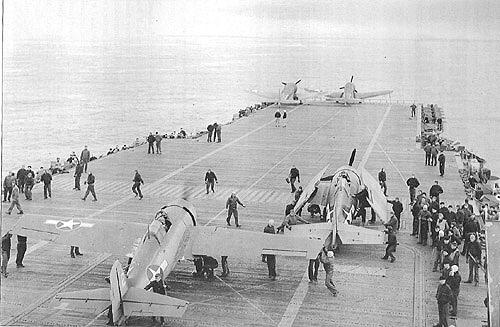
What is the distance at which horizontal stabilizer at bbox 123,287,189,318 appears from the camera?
31.4 ft

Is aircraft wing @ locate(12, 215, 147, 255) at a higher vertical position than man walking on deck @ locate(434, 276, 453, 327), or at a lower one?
higher

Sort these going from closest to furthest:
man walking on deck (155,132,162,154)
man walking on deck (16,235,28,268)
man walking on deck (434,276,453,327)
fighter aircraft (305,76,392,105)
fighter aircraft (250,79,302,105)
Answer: man walking on deck (434,276,453,327) < man walking on deck (16,235,28,268) < man walking on deck (155,132,162,154) < fighter aircraft (250,79,302,105) < fighter aircraft (305,76,392,105)

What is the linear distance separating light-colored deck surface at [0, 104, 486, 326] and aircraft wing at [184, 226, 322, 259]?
2.61 ft

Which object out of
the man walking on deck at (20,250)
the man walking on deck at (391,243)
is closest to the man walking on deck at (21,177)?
the man walking on deck at (20,250)

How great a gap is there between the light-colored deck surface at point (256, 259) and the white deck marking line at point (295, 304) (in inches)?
0.8

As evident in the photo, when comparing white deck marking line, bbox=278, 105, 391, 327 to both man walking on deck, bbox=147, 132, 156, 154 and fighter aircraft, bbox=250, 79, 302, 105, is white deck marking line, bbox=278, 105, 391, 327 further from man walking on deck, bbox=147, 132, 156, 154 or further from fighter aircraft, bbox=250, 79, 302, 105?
fighter aircraft, bbox=250, 79, 302, 105

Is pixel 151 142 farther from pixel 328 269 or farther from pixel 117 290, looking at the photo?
pixel 117 290

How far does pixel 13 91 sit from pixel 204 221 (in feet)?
187

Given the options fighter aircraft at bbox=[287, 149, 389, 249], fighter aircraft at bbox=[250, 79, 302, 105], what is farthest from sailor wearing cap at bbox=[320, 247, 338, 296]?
fighter aircraft at bbox=[250, 79, 302, 105]

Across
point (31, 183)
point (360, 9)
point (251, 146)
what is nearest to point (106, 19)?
point (31, 183)

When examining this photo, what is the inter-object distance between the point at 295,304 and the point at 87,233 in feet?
15.2

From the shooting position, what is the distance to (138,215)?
17828mm

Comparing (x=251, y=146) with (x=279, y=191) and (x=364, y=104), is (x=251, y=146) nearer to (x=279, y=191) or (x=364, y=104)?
(x=279, y=191)

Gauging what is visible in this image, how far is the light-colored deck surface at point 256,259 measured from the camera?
1115 cm
